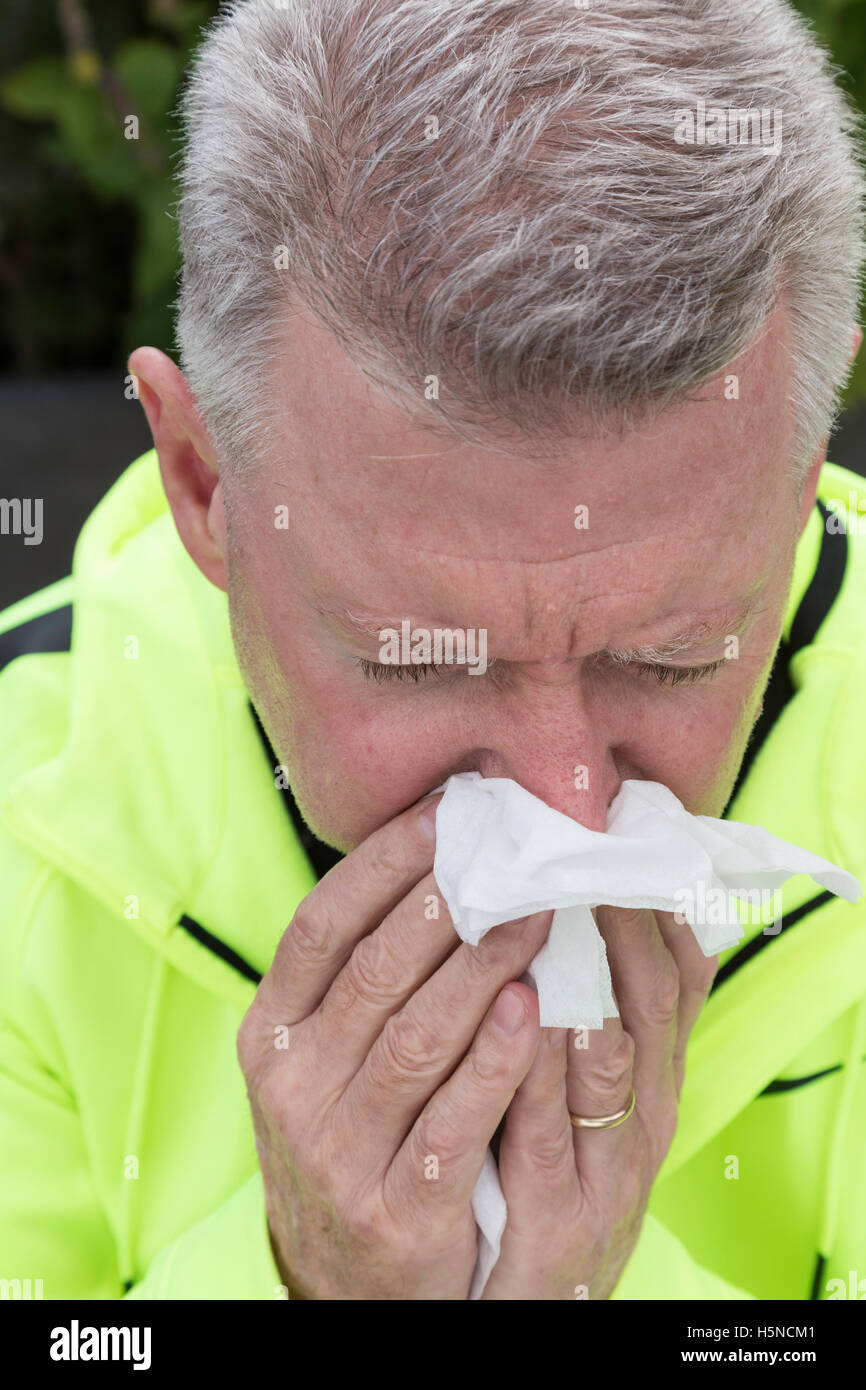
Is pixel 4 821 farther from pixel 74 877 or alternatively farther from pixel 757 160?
pixel 757 160

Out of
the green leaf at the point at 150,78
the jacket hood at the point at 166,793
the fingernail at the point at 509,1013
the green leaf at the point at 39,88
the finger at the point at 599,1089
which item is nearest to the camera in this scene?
the fingernail at the point at 509,1013

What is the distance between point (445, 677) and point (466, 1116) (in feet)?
1.80

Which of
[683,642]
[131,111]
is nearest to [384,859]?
[683,642]

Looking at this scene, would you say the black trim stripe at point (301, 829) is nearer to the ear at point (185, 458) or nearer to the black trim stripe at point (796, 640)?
the ear at point (185, 458)

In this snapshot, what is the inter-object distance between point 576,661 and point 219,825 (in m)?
0.72

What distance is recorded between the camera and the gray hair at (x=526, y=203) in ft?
4.62

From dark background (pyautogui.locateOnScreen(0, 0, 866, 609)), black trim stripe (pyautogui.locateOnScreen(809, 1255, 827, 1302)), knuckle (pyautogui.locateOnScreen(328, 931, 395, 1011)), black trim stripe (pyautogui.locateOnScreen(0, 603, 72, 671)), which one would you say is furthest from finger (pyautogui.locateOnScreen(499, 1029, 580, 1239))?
dark background (pyautogui.locateOnScreen(0, 0, 866, 609))

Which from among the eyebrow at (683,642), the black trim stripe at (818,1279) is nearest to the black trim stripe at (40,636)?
the eyebrow at (683,642)

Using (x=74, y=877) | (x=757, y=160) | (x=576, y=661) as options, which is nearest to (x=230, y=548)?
(x=576, y=661)

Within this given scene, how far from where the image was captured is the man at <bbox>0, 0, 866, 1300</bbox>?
1.46 m

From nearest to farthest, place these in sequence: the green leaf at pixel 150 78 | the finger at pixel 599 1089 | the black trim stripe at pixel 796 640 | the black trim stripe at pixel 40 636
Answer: the finger at pixel 599 1089 → the black trim stripe at pixel 796 640 → the black trim stripe at pixel 40 636 → the green leaf at pixel 150 78

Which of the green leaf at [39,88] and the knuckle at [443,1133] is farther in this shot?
the green leaf at [39,88]

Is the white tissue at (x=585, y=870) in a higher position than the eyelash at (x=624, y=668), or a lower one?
lower

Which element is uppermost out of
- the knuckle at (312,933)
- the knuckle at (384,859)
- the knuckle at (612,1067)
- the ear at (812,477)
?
the ear at (812,477)
